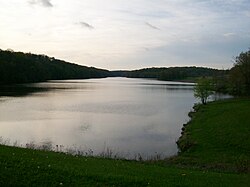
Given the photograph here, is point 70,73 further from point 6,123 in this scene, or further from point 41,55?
point 6,123

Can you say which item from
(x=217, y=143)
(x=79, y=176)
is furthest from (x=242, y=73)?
(x=79, y=176)

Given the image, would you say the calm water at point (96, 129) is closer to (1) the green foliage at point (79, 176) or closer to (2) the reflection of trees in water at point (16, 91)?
(1) the green foliage at point (79, 176)

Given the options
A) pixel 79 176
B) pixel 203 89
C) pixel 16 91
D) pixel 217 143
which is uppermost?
pixel 203 89

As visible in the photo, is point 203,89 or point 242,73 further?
point 242,73

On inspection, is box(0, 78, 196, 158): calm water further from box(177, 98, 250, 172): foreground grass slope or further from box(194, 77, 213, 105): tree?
box(194, 77, 213, 105): tree

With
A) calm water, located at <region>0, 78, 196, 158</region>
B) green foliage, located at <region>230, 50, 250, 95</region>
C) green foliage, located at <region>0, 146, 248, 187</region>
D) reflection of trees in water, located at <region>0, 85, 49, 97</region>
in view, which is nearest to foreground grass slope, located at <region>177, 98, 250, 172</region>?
calm water, located at <region>0, 78, 196, 158</region>

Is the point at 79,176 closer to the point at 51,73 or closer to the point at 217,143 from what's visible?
the point at 217,143

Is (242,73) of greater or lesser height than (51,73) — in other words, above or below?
below

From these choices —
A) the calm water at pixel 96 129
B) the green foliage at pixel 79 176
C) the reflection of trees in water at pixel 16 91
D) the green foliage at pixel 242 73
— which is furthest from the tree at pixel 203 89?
the green foliage at pixel 79 176

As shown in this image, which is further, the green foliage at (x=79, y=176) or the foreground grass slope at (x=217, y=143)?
the foreground grass slope at (x=217, y=143)

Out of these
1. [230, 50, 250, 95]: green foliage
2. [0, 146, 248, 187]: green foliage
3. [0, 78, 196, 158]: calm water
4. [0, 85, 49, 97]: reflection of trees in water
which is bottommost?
[0, 78, 196, 158]: calm water

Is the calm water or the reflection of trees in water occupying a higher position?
the reflection of trees in water

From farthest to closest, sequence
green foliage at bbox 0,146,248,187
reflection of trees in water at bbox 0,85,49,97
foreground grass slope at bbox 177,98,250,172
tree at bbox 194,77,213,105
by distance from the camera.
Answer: reflection of trees in water at bbox 0,85,49,97
tree at bbox 194,77,213,105
foreground grass slope at bbox 177,98,250,172
green foliage at bbox 0,146,248,187

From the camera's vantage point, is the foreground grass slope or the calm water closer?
the foreground grass slope
